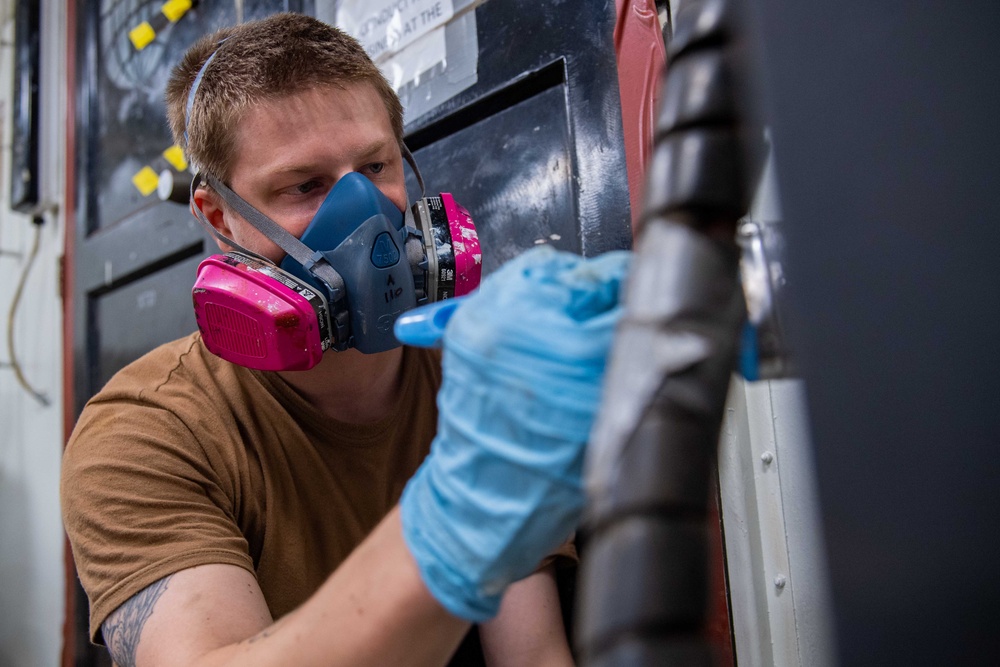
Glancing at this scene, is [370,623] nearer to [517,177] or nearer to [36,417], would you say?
[517,177]

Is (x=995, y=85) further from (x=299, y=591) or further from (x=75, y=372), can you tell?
A: (x=75, y=372)

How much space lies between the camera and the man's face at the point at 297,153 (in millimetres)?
996

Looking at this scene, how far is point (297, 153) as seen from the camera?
3.25 feet

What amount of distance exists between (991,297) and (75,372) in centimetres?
261

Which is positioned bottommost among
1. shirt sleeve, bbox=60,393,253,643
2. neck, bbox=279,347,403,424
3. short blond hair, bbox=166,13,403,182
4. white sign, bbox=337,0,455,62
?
shirt sleeve, bbox=60,393,253,643

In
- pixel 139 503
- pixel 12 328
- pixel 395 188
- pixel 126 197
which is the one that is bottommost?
pixel 139 503

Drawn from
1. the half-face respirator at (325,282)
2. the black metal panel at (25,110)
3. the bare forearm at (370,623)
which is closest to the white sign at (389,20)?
the half-face respirator at (325,282)

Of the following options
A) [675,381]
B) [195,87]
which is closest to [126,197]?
[195,87]

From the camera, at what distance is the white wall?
2.45m

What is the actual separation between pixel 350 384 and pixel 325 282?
0.22 meters

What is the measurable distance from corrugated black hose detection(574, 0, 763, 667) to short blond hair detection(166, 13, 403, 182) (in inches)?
30.5

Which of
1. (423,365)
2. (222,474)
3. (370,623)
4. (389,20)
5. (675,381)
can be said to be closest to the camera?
(675,381)

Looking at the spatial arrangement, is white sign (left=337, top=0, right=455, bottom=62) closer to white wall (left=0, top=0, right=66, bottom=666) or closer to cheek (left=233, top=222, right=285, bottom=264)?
cheek (left=233, top=222, right=285, bottom=264)

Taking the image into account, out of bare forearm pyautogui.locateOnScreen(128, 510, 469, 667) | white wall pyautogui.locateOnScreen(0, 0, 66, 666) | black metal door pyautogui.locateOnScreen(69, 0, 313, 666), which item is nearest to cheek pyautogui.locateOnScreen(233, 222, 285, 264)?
bare forearm pyautogui.locateOnScreen(128, 510, 469, 667)
